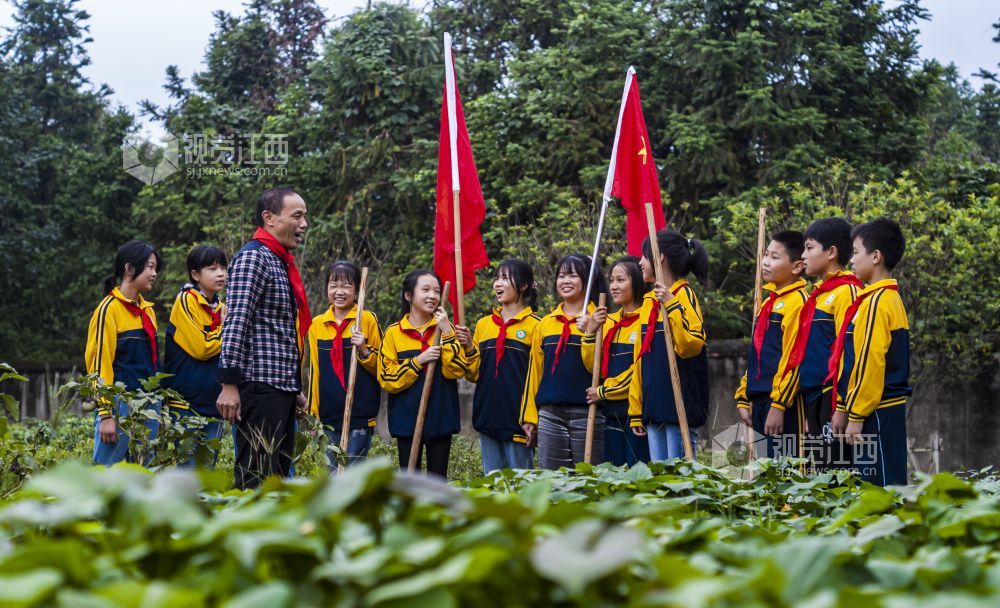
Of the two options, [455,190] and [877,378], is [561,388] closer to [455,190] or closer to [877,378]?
[455,190]

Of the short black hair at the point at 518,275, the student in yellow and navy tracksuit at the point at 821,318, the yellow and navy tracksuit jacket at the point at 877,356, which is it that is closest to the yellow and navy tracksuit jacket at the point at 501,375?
the short black hair at the point at 518,275

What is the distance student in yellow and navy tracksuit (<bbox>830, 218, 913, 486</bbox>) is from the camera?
5477 mm

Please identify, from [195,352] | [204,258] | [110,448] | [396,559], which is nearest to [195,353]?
[195,352]

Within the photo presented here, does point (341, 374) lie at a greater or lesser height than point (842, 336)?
lesser

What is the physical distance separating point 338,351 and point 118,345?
146 centimetres

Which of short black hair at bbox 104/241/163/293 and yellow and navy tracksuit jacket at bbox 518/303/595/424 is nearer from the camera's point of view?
short black hair at bbox 104/241/163/293

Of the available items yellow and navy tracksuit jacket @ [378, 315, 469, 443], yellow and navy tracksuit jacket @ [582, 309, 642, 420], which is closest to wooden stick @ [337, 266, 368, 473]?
yellow and navy tracksuit jacket @ [378, 315, 469, 443]

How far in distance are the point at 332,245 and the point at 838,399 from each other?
11843mm

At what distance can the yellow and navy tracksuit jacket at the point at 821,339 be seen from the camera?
606 centimetres

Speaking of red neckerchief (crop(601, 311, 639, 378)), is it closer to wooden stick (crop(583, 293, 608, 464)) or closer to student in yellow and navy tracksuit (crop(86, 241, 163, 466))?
wooden stick (crop(583, 293, 608, 464))

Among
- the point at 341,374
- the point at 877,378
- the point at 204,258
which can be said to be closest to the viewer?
the point at 877,378

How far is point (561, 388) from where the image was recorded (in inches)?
284

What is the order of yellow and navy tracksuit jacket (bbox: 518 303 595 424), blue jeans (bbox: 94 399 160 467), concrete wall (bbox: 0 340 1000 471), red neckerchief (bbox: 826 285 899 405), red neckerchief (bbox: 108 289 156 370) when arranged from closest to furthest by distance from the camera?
red neckerchief (bbox: 826 285 899 405), blue jeans (bbox: 94 399 160 467), red neckerchief (bbox: 108 289 156 370), yellow and navy tracksuit jacket (bbox: 518 303 595 424), concrete wall (bbox: 0 340 1000 471)

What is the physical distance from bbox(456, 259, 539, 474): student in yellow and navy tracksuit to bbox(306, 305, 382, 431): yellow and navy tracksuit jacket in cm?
70
